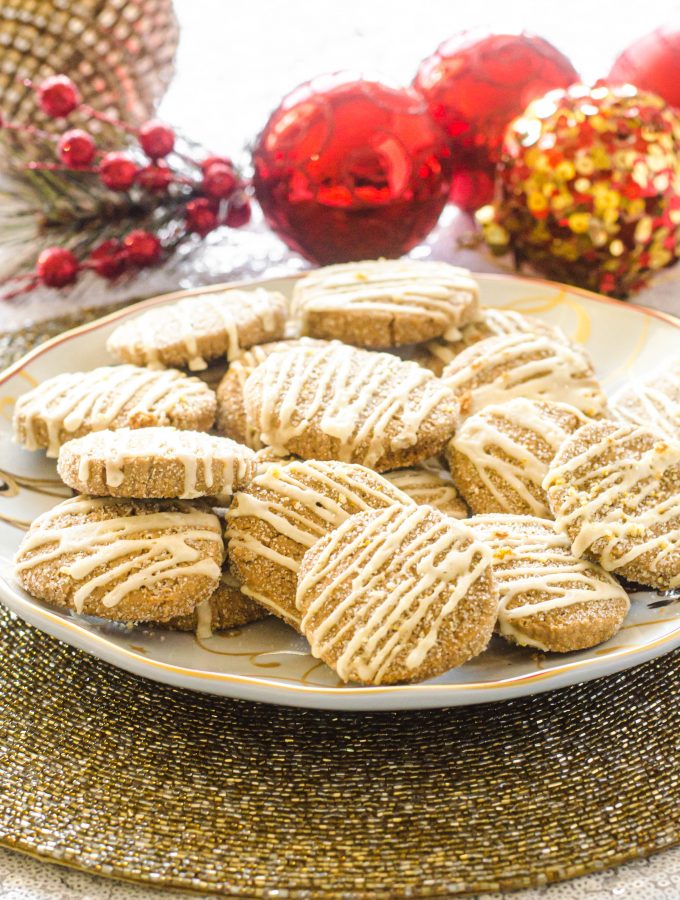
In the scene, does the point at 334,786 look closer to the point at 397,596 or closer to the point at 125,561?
the point at 397,596

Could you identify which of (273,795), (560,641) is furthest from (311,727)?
(560,641)

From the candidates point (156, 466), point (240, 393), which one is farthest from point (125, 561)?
point (240, 393)

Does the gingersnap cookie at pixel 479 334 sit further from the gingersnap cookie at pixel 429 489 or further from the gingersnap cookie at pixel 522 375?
the gingersnap cookie at pixel 429 489

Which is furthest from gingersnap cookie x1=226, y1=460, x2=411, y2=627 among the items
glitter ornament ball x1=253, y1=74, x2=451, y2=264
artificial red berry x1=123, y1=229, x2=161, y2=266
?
artificial red berry x1=123, y1=229, x2=161, y2=266

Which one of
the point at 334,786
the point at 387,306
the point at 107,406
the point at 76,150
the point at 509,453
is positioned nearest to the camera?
the point at 334,786

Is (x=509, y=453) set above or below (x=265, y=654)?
above

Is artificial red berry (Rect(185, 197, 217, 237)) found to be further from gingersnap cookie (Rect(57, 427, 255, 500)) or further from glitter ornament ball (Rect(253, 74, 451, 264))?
gingersnap cookie (Rect(57, 427, 255, 500))

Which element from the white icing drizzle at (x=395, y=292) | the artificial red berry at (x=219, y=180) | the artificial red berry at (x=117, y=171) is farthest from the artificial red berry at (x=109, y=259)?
the white icing drizzle at (x=395, y=292)
